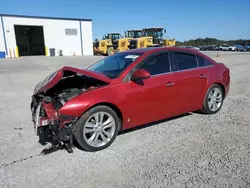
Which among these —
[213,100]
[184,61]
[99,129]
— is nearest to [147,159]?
[99,129]

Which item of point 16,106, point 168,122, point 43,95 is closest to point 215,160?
point 168,122

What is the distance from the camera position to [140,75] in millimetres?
3613

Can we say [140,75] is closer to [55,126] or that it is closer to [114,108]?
[114,108]

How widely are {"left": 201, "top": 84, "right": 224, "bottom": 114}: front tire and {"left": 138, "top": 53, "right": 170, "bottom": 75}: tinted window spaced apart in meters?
1.30

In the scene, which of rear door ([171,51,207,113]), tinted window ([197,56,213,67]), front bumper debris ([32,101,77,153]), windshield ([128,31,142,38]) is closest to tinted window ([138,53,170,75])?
rear door ([171,51,207,113])

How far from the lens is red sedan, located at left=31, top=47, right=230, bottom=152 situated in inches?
131

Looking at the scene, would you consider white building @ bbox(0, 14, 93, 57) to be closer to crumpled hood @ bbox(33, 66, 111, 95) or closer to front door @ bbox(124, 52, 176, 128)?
crumpled hood @ bbox(33, 66, 111, 95)

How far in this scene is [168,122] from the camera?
4.60 metres

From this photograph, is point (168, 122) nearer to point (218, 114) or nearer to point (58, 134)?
point (218, 114)

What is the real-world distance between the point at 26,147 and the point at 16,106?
9.31ft

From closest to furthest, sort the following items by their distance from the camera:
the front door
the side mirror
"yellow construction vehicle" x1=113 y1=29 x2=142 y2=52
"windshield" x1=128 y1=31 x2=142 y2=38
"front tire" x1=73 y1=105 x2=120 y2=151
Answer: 1. "front tire" x1=73 y1=105 x2=120 y2=151
2. the side mirror
3. the front door
4. "yellow construction vehicle" x1=113 y1=29 x2=142 y2=52
5. "windshield" x1=128 y1=31 x2=142 y2=38

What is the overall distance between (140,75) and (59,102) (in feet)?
4.36

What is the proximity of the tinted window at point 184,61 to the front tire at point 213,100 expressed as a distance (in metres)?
0.71

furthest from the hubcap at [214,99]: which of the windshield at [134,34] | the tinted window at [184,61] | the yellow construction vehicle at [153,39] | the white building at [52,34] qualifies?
the white building at [52,34]
